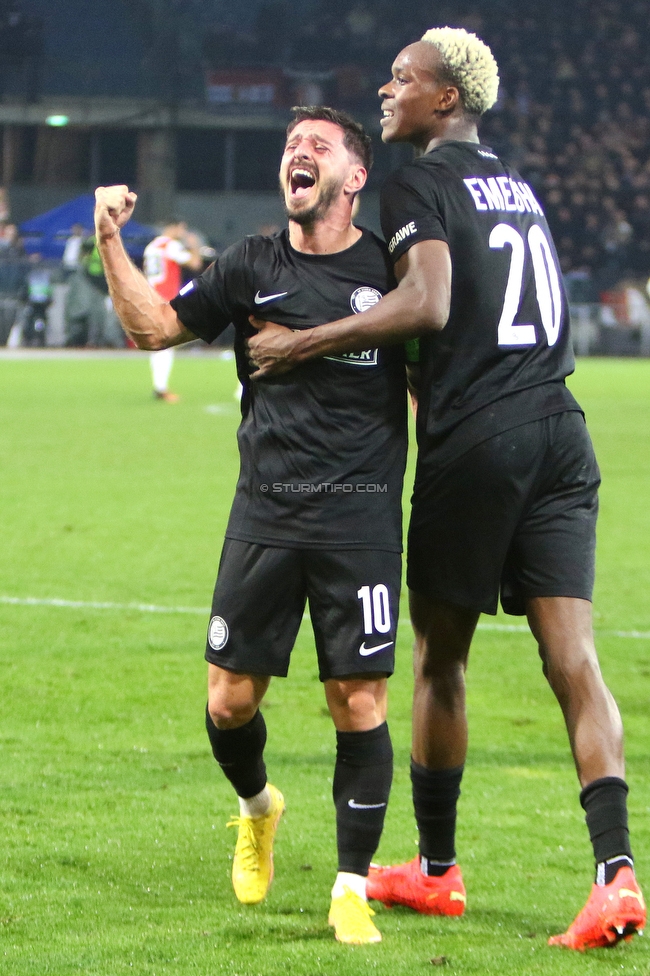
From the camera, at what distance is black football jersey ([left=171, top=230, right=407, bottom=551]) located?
140 inches

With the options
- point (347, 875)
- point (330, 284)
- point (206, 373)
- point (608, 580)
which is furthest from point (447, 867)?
point (206, 373)

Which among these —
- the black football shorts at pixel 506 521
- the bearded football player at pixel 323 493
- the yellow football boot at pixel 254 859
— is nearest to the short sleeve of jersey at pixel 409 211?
the bearded football player at pixel 323 493

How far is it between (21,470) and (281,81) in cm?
3000

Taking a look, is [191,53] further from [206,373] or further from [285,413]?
[285,413]

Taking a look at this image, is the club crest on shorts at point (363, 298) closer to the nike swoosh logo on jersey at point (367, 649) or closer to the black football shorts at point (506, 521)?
the black football shorts at point (506, 521)

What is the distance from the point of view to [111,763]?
4918mm

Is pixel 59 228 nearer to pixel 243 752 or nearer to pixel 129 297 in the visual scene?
pixel 129 297

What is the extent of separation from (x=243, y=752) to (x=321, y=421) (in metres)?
0.87

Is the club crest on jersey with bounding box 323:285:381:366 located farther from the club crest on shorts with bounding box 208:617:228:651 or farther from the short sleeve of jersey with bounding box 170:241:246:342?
the club crest on shorts with bounding box 208:617:228:651

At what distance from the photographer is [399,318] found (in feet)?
11.1

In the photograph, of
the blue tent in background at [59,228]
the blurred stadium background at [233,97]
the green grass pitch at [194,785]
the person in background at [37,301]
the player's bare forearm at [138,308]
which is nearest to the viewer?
the green grass pitch at [194,785]

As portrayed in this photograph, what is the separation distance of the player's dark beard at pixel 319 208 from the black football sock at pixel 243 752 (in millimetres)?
1218

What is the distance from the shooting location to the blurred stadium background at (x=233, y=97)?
4006 cm

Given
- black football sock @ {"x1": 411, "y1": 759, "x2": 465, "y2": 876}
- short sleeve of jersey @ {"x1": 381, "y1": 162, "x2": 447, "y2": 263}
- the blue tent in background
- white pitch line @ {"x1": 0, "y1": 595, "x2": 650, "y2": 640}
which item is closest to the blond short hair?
short sleeve of jersey @ {"x1": 381, "y1": 162, "x2": 447, "y2": 263}
